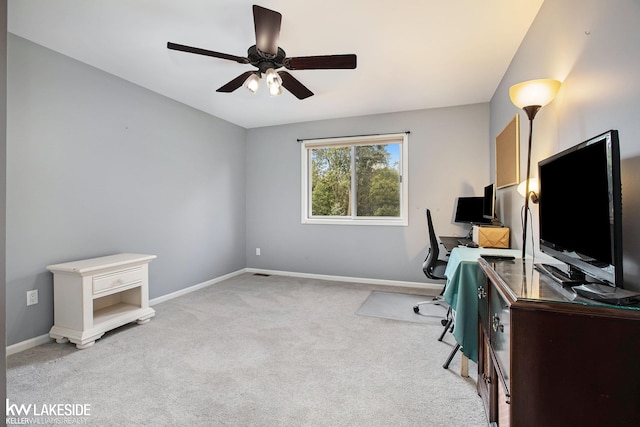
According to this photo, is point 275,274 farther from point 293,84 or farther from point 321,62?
point 321,62

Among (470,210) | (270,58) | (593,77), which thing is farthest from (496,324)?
(470,210)

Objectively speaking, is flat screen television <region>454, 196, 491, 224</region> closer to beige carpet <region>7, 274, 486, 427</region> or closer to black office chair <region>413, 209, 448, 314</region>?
black office chair <region>413, 209, 448, 314</region>

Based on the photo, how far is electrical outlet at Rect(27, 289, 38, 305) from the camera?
2.39m

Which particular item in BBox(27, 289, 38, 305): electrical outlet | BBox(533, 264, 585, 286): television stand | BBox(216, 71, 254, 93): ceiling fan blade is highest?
BBox(216, 71, 254, 93): ceiling fan blade

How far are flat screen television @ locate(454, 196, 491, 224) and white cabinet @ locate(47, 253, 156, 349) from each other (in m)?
3.57

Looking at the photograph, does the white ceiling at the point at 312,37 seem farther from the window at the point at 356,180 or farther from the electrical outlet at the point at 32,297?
the electrical outlet at the point at 32,297

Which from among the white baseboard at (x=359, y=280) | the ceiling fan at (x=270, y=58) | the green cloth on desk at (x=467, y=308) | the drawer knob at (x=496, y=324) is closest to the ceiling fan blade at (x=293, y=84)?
the ceiling fan at (x=270, y=58)

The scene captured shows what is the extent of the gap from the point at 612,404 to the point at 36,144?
3677 millimetres

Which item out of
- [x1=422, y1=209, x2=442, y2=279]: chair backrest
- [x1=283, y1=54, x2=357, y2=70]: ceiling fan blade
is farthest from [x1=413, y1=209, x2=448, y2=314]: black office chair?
[x1=283, y1=54, x2=357, y2=70]: ceiling fan blade

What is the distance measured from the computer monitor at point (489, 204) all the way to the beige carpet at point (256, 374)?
50.9 inches

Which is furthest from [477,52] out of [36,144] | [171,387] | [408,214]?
[36,144]

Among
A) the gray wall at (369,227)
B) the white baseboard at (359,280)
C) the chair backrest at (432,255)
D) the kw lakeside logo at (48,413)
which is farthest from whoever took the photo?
the white baseboard at (359,280)

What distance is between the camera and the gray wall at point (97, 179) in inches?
92.3

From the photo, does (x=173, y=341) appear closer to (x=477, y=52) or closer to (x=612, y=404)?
(x=612, y=404)
